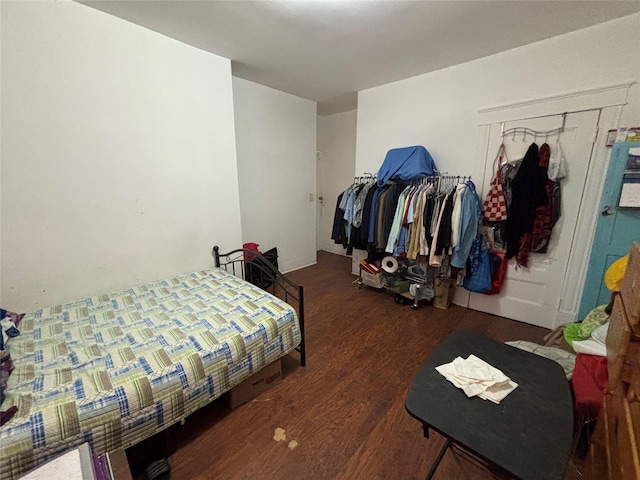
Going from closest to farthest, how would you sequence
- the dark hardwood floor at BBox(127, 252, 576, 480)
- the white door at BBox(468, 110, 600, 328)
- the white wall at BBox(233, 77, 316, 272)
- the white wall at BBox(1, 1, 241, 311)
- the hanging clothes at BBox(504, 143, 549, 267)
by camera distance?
the dark hardwood floor at BBox(127, 252, 576, 480) < the white wall at BBox(1, 1, 241, 311) < the white door at BBox(468, 110, 600, 328) < the hanging clothes at BBox(504, 143, 549, 267) < the white wall at BBox(233, 77, 316, 272)

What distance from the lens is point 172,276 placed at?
246 centimetres

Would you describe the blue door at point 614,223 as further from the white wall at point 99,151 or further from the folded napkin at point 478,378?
the white wall at point 99,151

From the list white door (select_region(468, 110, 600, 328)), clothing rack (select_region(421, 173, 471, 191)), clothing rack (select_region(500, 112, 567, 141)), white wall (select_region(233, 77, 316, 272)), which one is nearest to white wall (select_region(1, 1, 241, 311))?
white wall (select_region(233, 77, 316, 272))

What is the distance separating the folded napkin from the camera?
101 cm

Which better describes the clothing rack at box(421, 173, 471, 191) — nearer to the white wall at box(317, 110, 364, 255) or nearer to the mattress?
the white wall at box(317, 110, 364, 255)

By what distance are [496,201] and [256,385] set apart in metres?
2.65

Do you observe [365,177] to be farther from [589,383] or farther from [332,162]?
[589,383]

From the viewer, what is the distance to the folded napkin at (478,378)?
3.30ft

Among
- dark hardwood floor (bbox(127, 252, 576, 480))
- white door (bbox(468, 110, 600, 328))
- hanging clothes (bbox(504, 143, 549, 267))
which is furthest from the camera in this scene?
hanging clothes (bbox(504, 143, 549, 267))

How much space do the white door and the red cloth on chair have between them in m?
1.42

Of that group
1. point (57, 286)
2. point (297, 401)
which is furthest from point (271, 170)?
point (297, 401)

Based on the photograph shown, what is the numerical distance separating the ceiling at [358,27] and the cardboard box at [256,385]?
2.50 m

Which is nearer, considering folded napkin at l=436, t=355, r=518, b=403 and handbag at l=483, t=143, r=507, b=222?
folded napkin at l=436, t=355, r=518, b=403

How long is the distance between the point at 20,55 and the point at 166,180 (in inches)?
41.7
